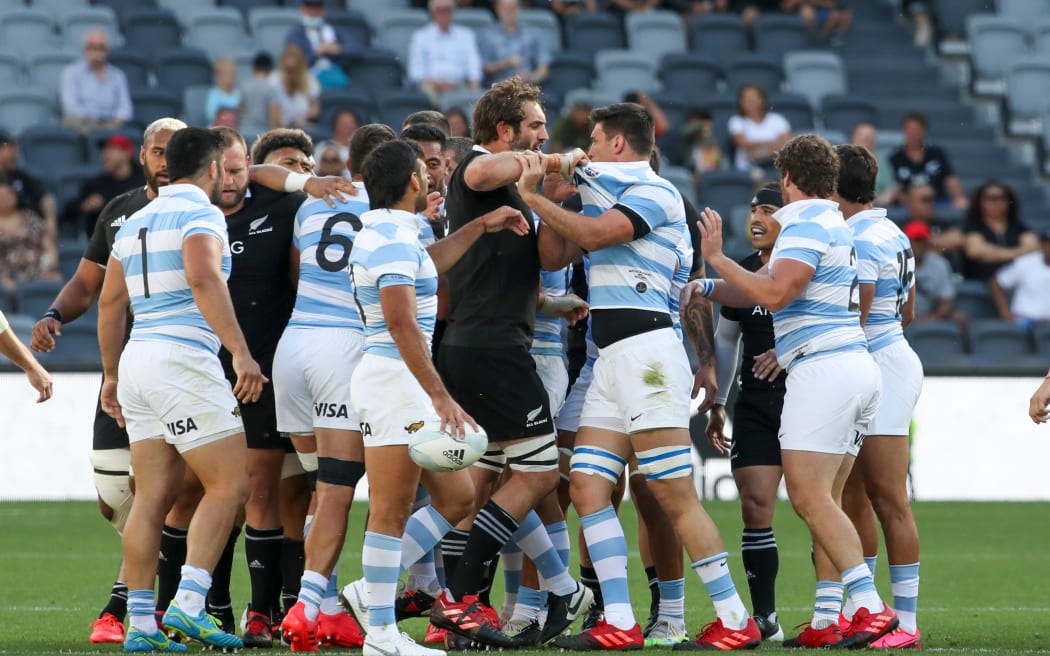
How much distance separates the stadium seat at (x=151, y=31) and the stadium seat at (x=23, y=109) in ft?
4.97

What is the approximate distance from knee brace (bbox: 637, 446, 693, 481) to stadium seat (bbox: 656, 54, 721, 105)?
12568mm

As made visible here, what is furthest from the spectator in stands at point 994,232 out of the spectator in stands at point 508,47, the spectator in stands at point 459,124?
the spectator in stands at point 459,124

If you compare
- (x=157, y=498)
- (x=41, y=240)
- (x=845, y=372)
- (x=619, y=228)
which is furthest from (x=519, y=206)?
(x=41, y=240)

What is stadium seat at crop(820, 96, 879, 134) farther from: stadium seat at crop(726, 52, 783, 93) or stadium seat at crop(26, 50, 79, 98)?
stadium seat at crop(26, 50, 79, 98)

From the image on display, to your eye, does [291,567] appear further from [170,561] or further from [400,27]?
[400,27]

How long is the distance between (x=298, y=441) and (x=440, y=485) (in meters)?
0.98

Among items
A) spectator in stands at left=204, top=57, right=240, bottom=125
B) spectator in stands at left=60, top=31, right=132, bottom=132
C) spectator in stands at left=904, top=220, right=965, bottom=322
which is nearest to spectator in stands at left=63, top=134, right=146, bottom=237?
spectator in stands at left=204, top=57, right=240, bottom=125

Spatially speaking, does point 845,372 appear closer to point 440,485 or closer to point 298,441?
point 440,485

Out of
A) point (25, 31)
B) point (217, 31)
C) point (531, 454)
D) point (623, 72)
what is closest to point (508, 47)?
point (623, 72)

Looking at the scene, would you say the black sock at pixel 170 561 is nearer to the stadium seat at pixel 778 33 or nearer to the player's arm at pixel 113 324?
the player's arm at pixel 113 324

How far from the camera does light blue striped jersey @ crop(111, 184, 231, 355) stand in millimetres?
6676

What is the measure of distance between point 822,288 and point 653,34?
13306 millimetres

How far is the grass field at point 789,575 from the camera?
294 inches

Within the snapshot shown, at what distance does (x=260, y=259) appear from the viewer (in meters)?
7.65
